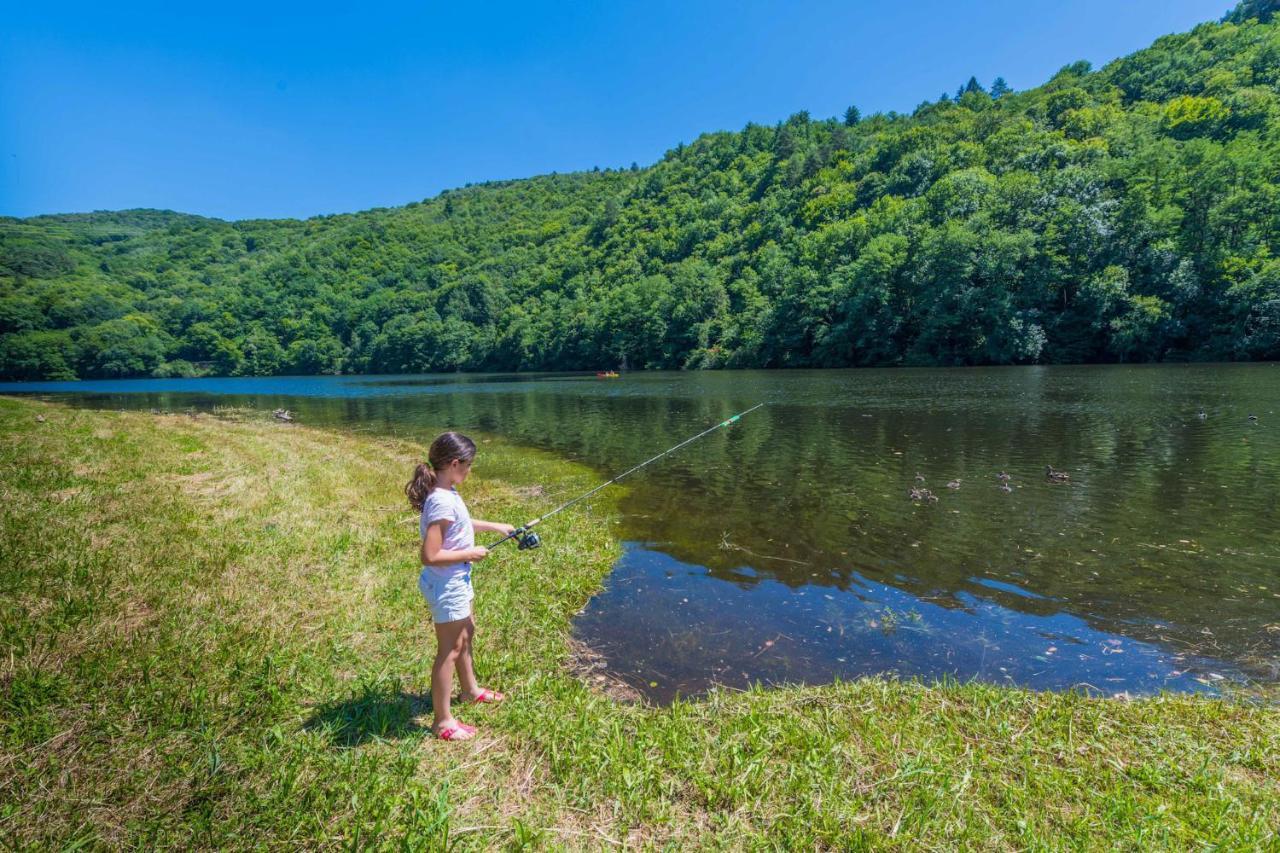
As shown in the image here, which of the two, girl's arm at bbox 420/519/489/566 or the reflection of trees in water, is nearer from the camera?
girl's arm at bbox 420/519/489/566

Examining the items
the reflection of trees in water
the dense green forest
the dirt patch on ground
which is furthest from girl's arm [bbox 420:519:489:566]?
the dense green forest

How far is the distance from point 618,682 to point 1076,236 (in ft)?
277

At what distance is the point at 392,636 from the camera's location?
255 inches

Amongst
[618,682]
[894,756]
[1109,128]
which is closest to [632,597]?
[618,682]

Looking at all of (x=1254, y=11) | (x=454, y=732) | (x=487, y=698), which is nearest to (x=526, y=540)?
(x=487, y=698)

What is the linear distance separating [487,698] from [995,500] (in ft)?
43.5

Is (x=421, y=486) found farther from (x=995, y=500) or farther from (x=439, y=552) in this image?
(x=995, y=500)

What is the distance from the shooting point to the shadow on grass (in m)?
4.52

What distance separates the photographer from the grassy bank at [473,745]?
3.62m

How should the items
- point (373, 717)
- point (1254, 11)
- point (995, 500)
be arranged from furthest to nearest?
point (1254, 11)
point (995, 500)
point (373, 717)

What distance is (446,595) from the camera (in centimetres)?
462

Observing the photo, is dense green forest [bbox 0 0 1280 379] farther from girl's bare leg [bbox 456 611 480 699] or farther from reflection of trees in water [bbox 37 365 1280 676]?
girl's bare leg [bbox 456 611 480 699]

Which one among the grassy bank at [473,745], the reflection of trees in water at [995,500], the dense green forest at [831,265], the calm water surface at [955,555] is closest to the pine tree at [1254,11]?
the dense green forest at [831,265]

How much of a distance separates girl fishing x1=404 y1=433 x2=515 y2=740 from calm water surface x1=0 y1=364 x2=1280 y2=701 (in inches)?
103
